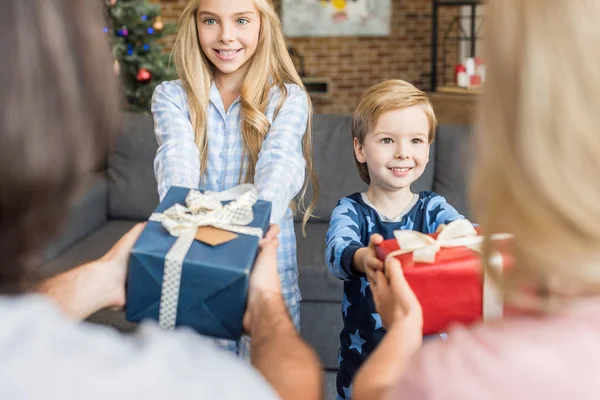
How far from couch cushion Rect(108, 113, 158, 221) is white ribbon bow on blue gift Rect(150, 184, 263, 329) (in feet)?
7.21

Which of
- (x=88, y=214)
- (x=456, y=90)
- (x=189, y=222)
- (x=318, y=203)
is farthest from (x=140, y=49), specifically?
(x=189, y=222)

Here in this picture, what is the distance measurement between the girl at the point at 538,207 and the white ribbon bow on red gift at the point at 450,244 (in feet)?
1.45

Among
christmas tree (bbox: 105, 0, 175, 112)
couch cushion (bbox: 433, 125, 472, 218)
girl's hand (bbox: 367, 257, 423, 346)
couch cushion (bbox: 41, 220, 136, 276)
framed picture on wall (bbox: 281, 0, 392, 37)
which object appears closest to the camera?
girl's hand (bbox: 367, 257, 423, 346)

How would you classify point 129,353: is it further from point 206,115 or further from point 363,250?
point 206,115

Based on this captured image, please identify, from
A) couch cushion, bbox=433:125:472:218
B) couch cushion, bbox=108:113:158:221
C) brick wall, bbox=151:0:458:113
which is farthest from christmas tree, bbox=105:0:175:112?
brick wall, bbox=151:0:458:113

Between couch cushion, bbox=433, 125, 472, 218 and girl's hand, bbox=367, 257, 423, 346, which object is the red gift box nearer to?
girl's hand, bbox=367, 257, 423, 346

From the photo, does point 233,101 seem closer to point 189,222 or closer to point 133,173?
point 189,222

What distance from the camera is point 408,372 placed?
75 centimetres

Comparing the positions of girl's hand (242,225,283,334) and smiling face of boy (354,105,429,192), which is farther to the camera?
smiling face of boy (354,105,429,192)

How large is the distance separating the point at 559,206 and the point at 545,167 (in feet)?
0.13

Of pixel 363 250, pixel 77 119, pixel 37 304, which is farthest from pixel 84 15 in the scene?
pixel 363 250

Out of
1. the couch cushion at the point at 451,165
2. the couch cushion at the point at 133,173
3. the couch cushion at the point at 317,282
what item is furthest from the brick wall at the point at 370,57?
the couch cushion at the point at 317,282

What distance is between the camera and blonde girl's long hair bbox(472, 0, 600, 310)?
0.67 metres

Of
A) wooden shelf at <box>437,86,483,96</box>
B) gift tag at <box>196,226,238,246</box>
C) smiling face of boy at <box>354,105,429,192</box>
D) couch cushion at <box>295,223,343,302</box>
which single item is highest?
wooden shelf at <box>437,86,483,96</box>
